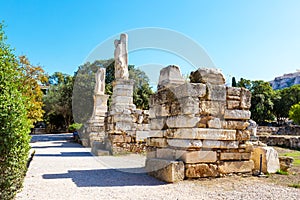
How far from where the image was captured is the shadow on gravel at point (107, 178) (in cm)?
519

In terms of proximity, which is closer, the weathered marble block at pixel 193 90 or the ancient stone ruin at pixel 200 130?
the ancient stone ruin at pixel 200 130

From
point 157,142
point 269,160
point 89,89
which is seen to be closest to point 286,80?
point 89,89

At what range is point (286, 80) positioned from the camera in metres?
101

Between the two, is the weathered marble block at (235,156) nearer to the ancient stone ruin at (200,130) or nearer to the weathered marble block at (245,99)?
the ancient stone ruin at (200,130)

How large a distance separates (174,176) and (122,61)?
8.42 m

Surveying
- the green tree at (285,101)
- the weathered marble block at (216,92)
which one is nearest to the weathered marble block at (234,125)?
the weathered marble block at (216,92)

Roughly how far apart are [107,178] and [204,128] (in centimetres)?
239

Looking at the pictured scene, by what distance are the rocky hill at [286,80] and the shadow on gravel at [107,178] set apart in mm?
102586

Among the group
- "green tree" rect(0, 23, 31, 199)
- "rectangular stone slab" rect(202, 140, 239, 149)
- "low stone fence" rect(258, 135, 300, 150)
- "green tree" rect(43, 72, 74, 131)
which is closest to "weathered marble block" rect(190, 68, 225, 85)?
"rectangular stone slab" rect(202, 140, 239, 149)

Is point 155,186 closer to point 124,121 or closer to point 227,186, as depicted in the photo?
point 227,186

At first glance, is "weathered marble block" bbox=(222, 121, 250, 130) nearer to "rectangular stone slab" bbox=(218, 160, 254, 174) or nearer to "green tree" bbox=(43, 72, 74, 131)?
"rectangular stone slab" bbox=(218, 160, 254, 174)

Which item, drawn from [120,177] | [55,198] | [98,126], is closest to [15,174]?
[55,198]

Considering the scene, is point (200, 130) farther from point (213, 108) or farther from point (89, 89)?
point (89, 89)

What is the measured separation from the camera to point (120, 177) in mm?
5902
